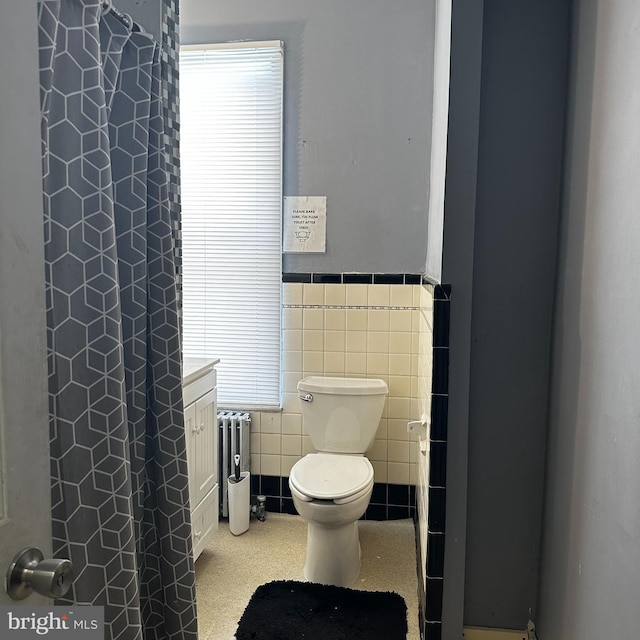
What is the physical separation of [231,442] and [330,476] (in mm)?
750

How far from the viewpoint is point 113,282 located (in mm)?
1239

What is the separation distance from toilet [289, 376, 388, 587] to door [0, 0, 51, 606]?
5.49ft

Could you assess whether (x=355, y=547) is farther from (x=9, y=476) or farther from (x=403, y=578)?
(x=9, y=476)

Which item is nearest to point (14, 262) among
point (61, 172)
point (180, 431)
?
point (61, 172)

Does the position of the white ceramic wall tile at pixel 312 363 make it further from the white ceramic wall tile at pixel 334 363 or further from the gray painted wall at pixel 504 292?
the gray painted wall at pixel 504 292

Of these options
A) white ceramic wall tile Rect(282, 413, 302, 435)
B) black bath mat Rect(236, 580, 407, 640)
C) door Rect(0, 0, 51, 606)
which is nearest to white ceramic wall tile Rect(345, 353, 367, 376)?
white ceramic wall tile Rect(282, 413, 302, 435)

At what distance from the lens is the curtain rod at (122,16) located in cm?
126

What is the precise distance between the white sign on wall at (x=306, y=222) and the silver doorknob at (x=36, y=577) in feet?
7.88

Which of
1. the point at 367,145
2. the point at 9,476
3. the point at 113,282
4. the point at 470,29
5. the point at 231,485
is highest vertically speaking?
the point at 470,29

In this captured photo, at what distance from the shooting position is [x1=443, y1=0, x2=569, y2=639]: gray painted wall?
1942 millimetres

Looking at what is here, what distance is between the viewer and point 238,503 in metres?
2.97

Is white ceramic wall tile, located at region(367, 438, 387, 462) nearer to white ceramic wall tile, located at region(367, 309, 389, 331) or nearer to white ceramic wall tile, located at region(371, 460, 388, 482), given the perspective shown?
white ceramic wall tile, located at region(371, 460, 388, 482)

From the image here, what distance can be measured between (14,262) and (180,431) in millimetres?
808

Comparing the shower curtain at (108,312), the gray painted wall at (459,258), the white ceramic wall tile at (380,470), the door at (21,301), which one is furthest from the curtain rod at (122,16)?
the white ceramic wall tile at (380,470)
